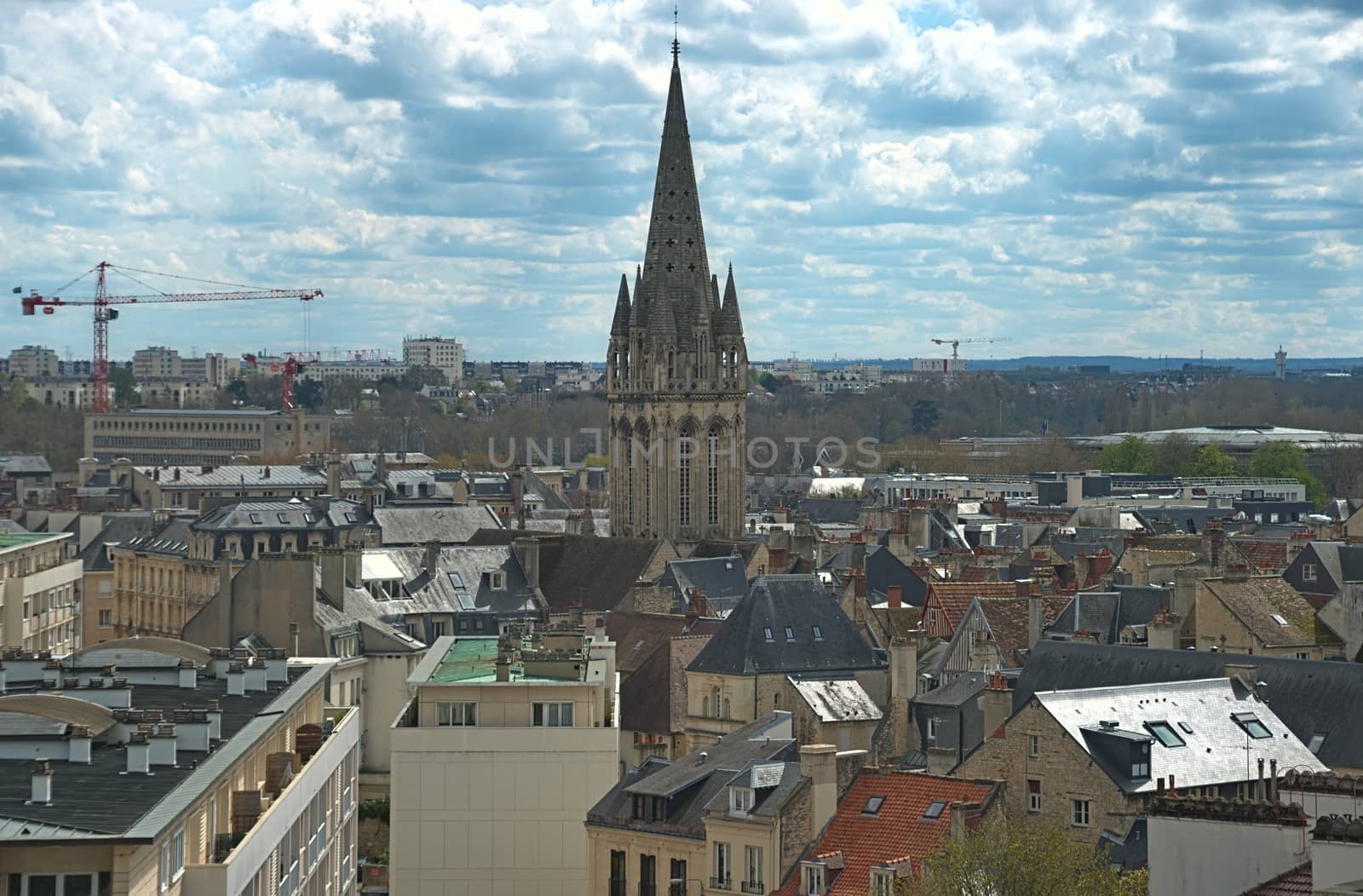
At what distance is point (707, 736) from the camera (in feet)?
216

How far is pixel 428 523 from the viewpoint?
4776 inches

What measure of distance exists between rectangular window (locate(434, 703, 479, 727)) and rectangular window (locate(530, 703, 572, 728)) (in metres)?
1.20

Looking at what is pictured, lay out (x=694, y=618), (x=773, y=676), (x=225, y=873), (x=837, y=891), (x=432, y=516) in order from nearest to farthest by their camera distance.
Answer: (x=225, y=873), (x=837, y=891), (x=773, y=676), (x=694, y=618), (x=432, y=516)

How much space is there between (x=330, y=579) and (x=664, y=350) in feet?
160

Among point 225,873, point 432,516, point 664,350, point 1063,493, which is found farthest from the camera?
point 1063,493

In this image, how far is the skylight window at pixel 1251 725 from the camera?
50.1 meters

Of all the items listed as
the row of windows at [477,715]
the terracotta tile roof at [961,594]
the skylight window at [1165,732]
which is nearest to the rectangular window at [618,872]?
the row of windows at [477,715]

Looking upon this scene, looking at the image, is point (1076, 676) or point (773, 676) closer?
point (1076, 676)

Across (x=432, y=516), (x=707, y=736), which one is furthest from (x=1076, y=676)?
(x=432, y=516)

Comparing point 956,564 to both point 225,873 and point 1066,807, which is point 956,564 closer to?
point 1066,807

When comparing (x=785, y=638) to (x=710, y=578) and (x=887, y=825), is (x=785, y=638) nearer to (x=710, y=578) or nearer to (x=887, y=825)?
(x=887, y=825)

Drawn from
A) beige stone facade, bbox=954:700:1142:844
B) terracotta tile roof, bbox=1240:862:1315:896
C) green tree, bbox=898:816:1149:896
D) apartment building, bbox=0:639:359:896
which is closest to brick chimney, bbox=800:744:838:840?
beige stone facade, bbox=954:700:1142:844

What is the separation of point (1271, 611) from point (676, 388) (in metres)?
67.8

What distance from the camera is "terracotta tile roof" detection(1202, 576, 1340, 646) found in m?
65.2
